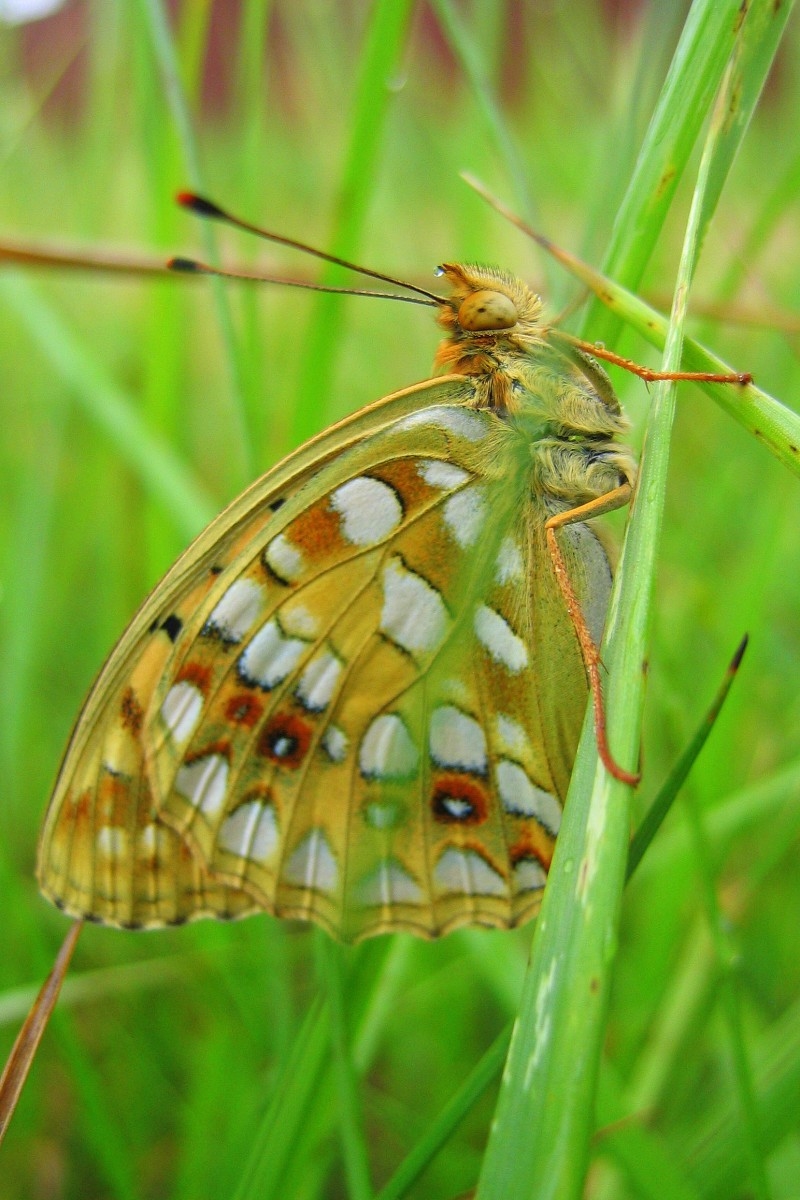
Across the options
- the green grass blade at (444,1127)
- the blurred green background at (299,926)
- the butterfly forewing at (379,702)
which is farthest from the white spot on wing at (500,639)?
the green grass blade at (444,1127)

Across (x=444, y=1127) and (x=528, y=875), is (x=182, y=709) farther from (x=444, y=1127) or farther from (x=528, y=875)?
(x=444, y=1127)

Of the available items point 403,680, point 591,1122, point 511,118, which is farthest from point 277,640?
point 511,118

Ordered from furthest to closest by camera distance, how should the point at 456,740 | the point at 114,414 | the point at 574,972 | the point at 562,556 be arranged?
the point at 114,414 → the point at 456,740 → the point at 562,556 → the point at 574,972

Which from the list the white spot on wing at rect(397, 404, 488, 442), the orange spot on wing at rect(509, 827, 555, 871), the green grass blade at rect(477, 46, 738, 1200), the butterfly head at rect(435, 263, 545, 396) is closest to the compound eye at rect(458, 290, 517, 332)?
the butterfly head at rect(435, 263, 545, 396)

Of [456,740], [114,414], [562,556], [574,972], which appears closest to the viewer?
[574,972]

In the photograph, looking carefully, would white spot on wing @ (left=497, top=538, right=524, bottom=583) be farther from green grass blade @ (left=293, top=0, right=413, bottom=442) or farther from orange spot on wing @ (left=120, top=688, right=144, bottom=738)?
orange spot on wing @ (left=120, top=688, right=144, bottom=738)

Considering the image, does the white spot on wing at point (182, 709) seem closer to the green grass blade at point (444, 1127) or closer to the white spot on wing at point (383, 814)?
the white spot on wing at point (383, 814)

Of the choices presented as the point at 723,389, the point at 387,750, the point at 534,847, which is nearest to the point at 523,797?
the point at 534,847
